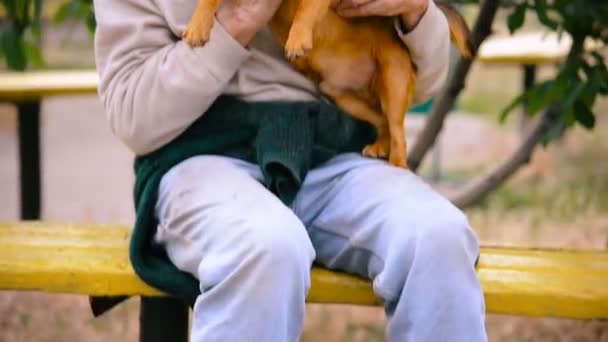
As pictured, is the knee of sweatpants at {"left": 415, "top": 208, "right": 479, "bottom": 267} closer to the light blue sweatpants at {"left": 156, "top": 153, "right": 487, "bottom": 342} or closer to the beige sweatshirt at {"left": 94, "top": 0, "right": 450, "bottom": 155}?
the light blue sweatpants at {"left": 156, "top": 153, "right": 487, "bottom": 342}

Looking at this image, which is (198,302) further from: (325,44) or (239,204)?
(325,44)

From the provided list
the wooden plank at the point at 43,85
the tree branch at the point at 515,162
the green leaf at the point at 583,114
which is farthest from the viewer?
the wooden plank at the point at 43,85

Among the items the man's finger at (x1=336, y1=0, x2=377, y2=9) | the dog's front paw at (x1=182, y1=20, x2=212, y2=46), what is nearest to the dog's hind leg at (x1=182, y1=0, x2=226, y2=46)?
the dog's front paw at (x1=182, y1=20, x2=212, y2=46)

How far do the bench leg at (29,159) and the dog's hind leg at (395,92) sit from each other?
5.61 ft

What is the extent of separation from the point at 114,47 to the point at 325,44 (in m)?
0.36

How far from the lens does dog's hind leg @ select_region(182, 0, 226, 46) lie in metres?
1.52

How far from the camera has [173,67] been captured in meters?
1.56

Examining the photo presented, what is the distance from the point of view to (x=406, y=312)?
1.38 meters

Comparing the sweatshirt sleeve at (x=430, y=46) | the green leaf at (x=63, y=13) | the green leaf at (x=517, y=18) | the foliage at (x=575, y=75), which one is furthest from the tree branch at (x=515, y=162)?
the green leaf at (x=63, y=13)

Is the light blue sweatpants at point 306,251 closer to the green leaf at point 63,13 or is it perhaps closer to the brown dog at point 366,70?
the brown dog at point 366,70

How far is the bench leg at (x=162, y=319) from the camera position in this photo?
5.90 ft

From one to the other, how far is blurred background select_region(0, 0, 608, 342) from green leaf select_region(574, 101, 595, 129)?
244 mm

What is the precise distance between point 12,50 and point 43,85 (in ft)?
3.54

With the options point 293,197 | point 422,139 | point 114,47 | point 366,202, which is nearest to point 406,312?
point 366,202
